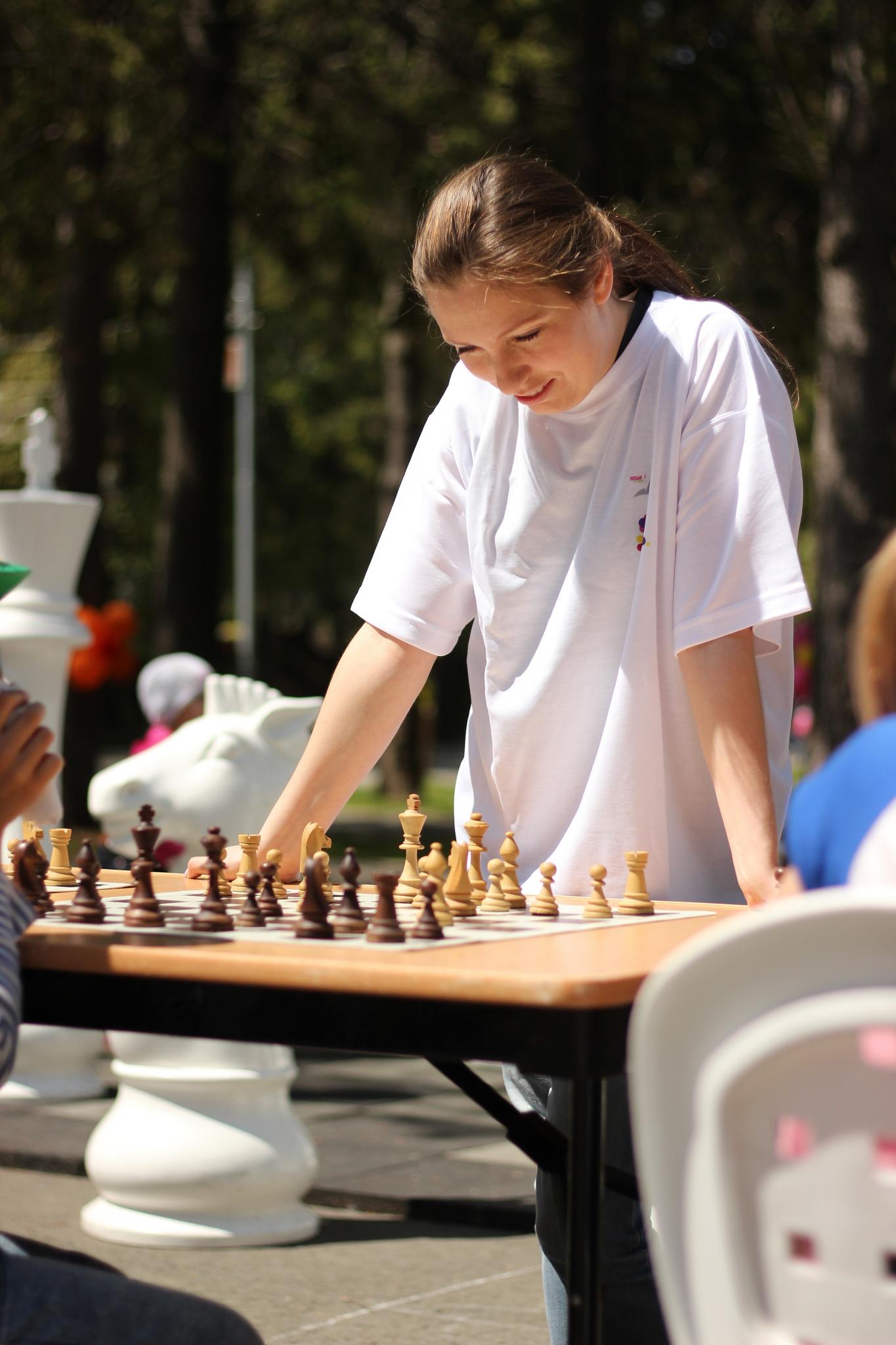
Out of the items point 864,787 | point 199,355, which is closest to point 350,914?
point 864,787

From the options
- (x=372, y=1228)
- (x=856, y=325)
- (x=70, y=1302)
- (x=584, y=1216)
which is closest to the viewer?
(x=70, y=1302)

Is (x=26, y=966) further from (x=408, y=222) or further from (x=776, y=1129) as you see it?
(x=408, y=222)

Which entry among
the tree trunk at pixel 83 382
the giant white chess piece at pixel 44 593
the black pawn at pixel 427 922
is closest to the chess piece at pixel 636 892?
the black pawn at pixel 427 922

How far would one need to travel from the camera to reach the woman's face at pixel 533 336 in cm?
252

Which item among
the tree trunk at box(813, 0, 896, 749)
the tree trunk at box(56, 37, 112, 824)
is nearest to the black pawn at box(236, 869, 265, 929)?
the tree trunk at box(813, 0, 896, 749)

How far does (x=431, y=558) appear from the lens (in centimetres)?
291

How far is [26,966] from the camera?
1968 millimetres

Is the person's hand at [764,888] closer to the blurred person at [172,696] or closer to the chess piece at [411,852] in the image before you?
the chess piece at [411,852]

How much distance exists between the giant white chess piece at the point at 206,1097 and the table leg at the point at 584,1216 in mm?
2727

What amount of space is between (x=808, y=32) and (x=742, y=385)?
35.5ft

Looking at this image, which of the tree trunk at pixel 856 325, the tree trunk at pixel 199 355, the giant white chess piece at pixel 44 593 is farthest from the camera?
the tree trunk at pixel 199 355

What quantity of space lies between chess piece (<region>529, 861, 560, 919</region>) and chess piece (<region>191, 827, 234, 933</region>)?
415 mm

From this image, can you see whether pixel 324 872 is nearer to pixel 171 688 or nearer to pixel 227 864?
pixel 227 864

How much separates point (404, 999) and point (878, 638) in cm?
59
